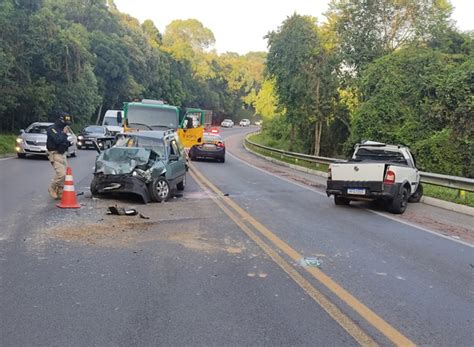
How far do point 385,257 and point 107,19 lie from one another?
5363 cm

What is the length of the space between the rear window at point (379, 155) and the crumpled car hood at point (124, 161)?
5.45 meters

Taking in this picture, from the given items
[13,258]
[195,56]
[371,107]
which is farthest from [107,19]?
[13,258]

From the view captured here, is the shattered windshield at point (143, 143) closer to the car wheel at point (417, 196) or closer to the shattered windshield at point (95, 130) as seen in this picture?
the car wheel at point (417, 196)

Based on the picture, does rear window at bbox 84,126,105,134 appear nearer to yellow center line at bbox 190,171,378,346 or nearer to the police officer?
the police officer

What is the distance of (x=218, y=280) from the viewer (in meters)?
5.60

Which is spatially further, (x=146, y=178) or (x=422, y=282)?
(x=146, y=178)

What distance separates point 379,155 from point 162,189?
5.84 meters

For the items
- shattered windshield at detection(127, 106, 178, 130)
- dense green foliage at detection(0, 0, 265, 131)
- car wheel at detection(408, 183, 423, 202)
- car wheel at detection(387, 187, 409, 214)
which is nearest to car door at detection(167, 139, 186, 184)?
car wheel at detection(387, 187, 409, 214)

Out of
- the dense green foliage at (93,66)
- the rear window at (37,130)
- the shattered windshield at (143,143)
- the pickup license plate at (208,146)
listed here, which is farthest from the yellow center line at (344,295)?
the dense green foliage at (93,66)

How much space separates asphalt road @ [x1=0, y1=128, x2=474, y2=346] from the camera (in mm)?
4230

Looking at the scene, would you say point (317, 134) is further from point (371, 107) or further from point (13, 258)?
point (13, 258)

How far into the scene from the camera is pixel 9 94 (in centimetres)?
2777

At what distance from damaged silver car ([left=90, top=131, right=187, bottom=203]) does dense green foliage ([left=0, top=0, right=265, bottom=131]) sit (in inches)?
605

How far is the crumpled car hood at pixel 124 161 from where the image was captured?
10866mm
